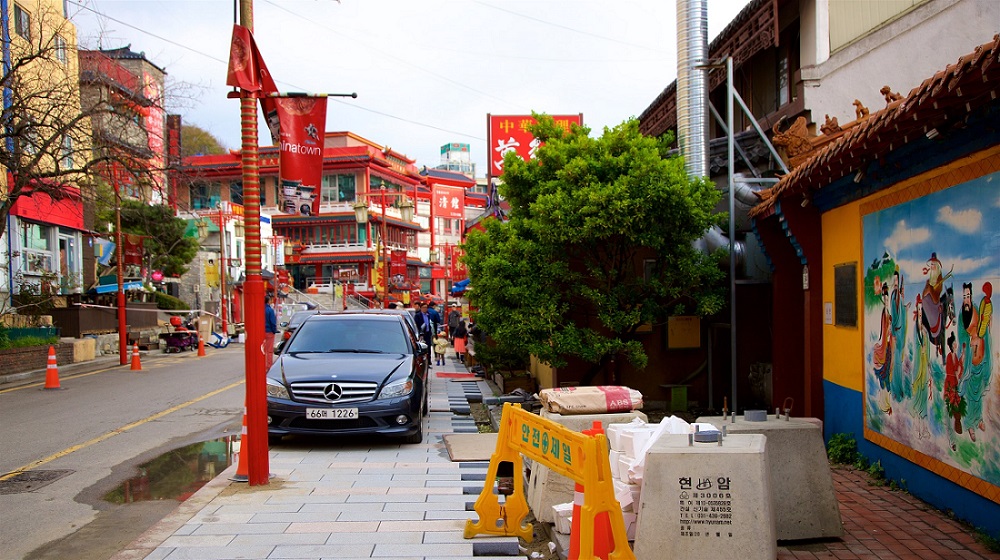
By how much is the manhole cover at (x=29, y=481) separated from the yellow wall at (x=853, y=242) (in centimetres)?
856

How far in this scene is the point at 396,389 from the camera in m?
9.68

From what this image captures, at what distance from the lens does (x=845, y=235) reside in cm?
874

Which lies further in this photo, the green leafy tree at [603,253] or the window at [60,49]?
the window at [60,49]

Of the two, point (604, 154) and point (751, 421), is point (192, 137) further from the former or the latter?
point (751, 421)

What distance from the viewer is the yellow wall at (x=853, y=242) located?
21.2 ft

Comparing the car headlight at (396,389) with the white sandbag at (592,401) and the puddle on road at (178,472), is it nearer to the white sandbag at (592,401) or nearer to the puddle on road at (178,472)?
the puddle on road at (178,472)

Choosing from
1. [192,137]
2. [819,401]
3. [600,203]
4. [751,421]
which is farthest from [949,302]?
[192,137]

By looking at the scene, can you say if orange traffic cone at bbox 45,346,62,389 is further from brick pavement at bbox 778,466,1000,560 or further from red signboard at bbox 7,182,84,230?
brick pavement at bbox 778,466,1000,560

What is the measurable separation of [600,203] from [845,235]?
333 centimetres

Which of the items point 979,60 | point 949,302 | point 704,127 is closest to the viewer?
point 979,60

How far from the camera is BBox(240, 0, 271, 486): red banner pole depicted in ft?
24.3

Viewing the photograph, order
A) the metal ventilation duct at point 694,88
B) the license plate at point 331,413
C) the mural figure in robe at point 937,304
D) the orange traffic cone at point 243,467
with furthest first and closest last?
1. the metal ventilation duct at point 694,88
2. the license plate at point 331,413
3. the orange traffic cone at point 243,467
4. the mural figure in robe at point 937,304

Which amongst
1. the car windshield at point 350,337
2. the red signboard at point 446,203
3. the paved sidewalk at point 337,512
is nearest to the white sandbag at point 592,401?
the paved sidewalk at point 337,512

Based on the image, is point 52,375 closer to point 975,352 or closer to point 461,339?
point 461,339
